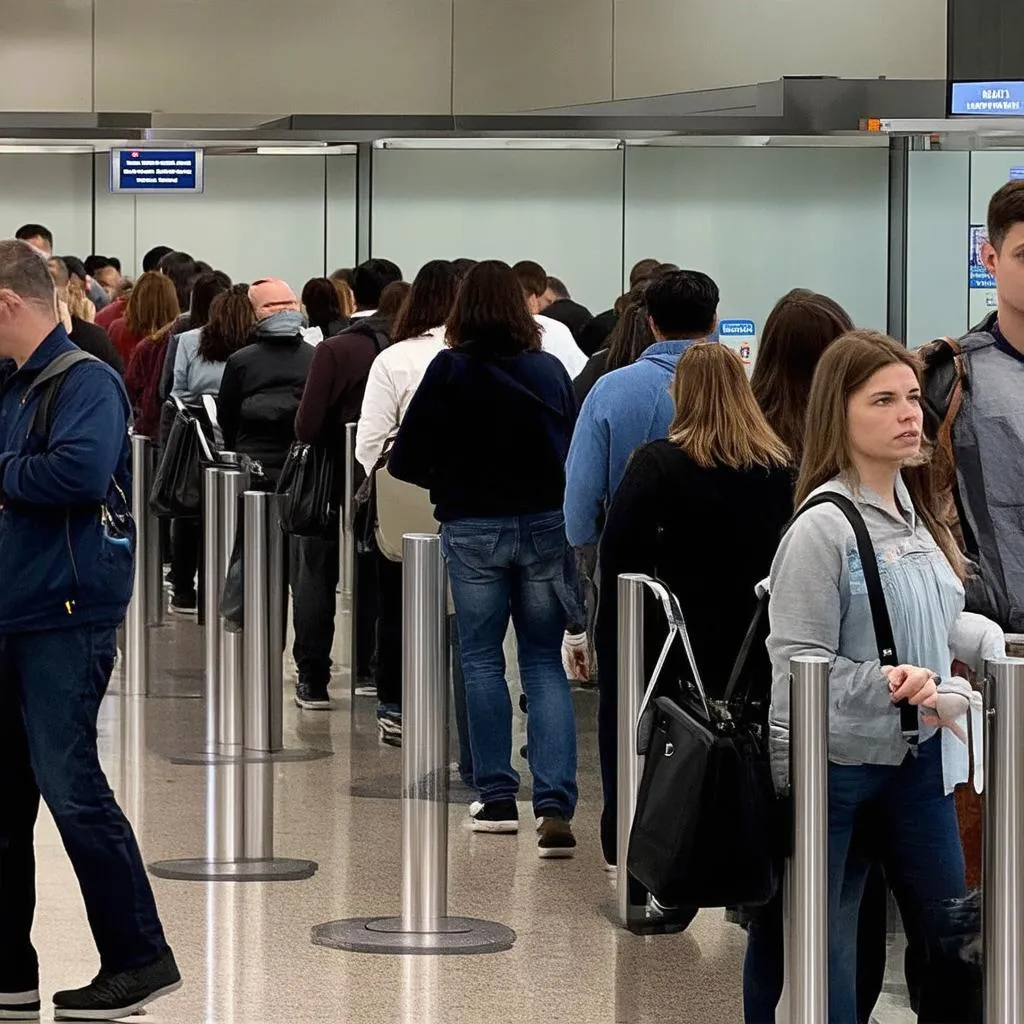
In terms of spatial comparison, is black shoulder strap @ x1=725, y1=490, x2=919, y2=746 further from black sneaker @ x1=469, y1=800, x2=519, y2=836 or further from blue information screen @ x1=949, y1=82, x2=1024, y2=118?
blue information screen @ x1=949, y1=82, x2=1024, y2=118

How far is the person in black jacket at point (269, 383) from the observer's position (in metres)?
10.4

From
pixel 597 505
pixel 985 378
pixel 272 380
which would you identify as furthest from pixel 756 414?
pixel 272 380

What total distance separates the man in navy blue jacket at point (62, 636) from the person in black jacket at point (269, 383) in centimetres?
501

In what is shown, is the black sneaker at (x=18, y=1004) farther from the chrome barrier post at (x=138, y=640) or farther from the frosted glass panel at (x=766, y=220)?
the frosted glass panel at (x=766, y=220)

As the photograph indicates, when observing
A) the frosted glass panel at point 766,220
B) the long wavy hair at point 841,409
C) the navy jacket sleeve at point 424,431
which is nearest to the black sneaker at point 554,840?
the navy jacket sleeve at point 424,431

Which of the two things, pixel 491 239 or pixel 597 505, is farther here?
pixel 491 239

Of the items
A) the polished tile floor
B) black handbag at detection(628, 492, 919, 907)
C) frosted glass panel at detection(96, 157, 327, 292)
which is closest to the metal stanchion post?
the polished tile floor

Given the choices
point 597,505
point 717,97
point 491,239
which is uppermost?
point 717,97

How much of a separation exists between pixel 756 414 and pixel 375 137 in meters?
10.9

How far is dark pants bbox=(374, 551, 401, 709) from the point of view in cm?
911

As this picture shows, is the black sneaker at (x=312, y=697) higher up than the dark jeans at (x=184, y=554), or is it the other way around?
the dark jeans at (x=184, y=554)

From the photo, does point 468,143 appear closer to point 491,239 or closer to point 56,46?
point 491,239

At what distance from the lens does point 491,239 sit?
16.3 meters

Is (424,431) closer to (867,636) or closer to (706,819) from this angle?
(867,636)
